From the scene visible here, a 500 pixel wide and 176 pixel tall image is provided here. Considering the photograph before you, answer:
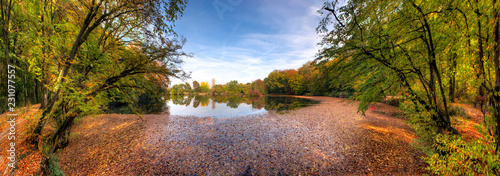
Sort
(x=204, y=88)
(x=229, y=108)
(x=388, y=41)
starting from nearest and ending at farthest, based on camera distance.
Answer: (x=388, y=41), (x=229, y=108), (x=204, y=88)

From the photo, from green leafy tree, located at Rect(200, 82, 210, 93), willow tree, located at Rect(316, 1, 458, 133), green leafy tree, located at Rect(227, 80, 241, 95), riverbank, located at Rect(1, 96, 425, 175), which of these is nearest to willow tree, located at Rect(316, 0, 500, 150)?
willow tree, located at Rect(316, 1, 458, 133)

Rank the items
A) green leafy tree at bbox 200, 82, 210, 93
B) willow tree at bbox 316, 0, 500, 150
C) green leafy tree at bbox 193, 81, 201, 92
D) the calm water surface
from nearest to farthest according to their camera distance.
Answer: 1. willow tree at bbox 316, 0, 500, 150
2. the calm water surface
3. green leafy tree at bbox 193, 81, 201, 92
4. green leafy tree at bbox 200, 82, 210, 93

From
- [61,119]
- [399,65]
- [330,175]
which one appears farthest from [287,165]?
[61,119]

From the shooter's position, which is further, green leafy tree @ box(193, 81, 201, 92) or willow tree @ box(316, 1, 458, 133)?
green leafy tree @ box(193, 81, 201, 92)

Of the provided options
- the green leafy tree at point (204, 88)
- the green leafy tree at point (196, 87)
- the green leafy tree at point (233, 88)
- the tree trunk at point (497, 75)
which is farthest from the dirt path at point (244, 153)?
the green leafy tree at point (204, 88)

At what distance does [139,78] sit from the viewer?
23.3ft

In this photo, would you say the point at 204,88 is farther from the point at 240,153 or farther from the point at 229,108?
the point at 240,153

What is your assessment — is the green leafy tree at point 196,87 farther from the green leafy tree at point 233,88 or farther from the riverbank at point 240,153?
the riverbank at point 240,153

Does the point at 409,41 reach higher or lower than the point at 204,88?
lower

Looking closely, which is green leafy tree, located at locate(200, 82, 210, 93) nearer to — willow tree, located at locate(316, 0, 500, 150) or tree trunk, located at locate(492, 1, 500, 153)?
willow tree, located at locate(316, 0, 500, 150)

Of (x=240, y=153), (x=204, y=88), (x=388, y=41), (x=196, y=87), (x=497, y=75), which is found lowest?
(x=240, y=153)

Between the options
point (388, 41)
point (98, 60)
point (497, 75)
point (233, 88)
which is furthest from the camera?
point (233, 88)

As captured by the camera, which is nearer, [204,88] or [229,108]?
[229,108]

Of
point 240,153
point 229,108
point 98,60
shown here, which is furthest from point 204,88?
point 240,153
